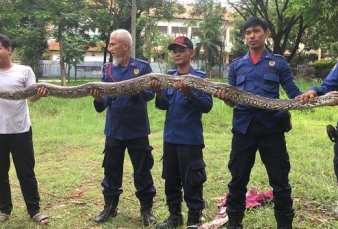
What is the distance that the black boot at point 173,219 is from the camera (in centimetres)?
483

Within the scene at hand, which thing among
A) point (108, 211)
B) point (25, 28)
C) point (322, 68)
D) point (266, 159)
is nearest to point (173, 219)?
point (108, 211)

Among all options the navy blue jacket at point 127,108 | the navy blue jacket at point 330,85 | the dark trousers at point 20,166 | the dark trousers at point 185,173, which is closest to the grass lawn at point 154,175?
the dark trousers at point 20,166

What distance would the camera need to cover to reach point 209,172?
23.8 ft

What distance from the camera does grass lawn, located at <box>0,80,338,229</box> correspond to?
516 cm

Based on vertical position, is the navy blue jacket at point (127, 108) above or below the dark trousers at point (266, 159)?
above

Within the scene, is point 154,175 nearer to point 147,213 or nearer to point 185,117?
point 147,213

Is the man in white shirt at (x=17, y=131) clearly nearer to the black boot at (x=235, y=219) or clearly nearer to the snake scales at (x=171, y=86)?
the snake scales at (x=171, y=86)

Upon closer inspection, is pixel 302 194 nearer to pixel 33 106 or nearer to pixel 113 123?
pixel 113 123

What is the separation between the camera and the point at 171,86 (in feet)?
15.2

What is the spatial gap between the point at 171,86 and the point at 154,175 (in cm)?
313

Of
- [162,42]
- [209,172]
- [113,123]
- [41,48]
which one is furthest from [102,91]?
[162,42]

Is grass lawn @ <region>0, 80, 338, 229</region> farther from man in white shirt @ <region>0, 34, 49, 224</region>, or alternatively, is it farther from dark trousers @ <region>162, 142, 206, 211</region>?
dark trousers @ <region>162, 142, 206, 211</region>

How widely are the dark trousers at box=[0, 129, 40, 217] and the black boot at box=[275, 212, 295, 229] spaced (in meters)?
3.33

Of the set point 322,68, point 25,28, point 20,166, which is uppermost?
point 25,28
